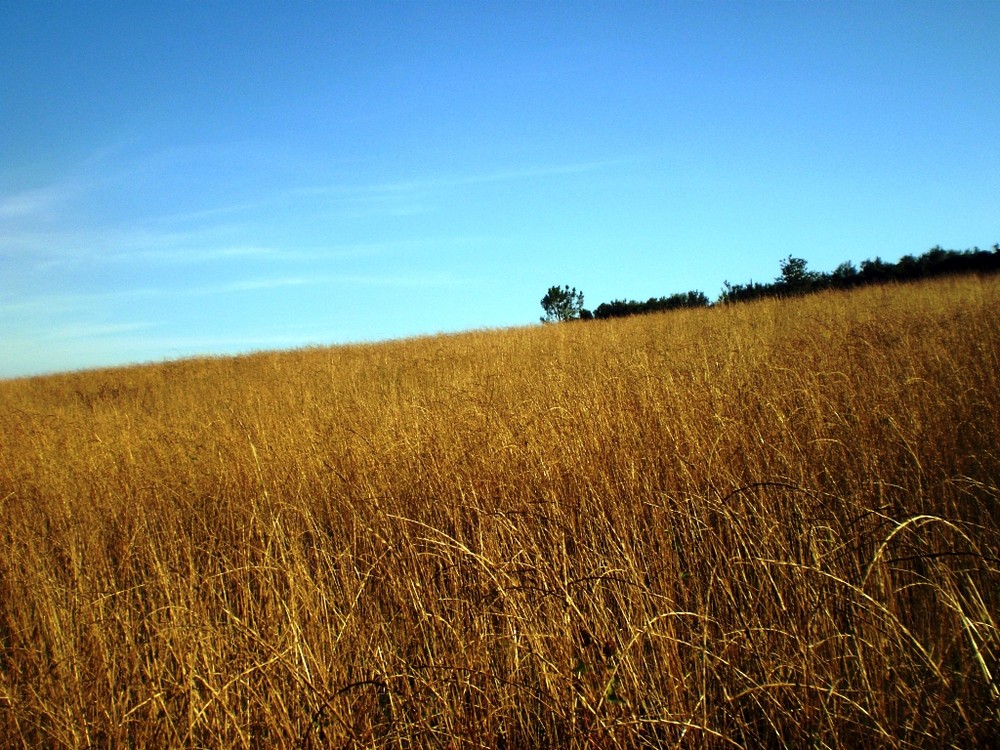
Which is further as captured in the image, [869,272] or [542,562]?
[869,272]

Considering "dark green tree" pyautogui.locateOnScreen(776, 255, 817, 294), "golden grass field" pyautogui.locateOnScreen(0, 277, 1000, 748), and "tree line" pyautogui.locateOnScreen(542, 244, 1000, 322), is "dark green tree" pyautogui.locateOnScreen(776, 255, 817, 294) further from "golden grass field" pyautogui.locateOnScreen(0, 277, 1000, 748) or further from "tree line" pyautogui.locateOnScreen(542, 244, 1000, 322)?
"golden grass field" pyautogui.locateOnScreen(0, 277, 1000, 748)

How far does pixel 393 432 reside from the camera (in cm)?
436

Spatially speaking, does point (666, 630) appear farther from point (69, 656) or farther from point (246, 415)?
point (246, 415)

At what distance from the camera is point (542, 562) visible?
80.9 inches

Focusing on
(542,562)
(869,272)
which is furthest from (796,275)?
(542,562)

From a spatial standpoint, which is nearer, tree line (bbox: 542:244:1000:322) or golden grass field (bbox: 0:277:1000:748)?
golden grass field (bbox: 0:277:1000:748)

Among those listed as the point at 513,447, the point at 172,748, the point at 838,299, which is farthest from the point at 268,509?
the point at 838,299

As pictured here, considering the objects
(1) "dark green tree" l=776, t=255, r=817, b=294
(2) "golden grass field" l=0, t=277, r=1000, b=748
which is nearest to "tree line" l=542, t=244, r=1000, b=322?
(1) "dark green tree" l=776, t=255, r=817, b=294

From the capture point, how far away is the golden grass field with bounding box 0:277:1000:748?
143cm

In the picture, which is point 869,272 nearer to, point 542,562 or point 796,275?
point 796,275

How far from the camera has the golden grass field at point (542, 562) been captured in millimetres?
1430

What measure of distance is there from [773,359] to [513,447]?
3333 millimetres

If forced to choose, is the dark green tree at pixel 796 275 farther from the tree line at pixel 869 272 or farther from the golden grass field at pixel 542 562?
the golden grass field at pixel 542 562

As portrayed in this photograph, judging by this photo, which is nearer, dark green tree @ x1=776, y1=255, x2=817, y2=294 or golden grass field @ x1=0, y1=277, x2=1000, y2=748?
golden grass field @ x1=0, y1=277, x2=1000, y2=748
